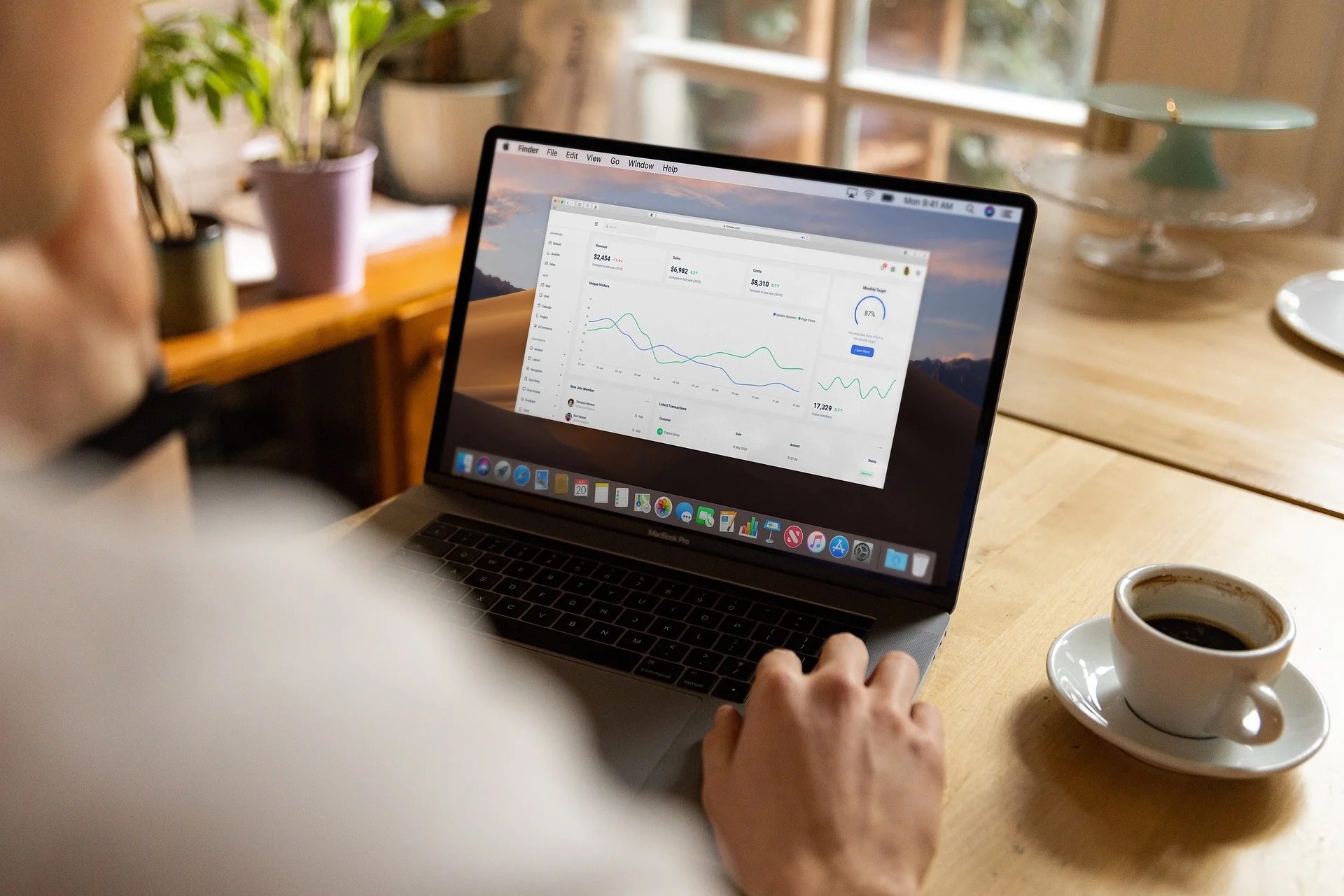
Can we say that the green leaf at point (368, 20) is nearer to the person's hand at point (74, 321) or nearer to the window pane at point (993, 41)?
the window pane at point (993, 41)

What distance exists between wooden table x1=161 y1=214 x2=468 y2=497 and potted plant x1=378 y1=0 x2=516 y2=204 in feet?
0.62

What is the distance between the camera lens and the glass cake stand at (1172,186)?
4.34 feet

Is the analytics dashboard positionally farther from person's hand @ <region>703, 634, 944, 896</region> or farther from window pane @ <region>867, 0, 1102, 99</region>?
window pane @ <region>867, 0, 1102, 99</region>

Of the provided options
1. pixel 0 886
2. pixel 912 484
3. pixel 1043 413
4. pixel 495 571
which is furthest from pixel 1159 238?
pixel 0 886

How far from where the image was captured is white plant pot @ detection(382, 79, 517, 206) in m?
2.00

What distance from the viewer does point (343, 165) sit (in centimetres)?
159

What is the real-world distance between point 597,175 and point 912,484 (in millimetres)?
343

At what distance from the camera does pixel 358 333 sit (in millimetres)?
1644

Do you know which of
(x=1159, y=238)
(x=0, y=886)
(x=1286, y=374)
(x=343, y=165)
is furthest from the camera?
(x=343, y=165)

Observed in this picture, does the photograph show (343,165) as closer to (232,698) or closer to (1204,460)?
(1204,460)

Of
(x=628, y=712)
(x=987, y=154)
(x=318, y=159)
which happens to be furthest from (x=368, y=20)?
(x=628, y=712)

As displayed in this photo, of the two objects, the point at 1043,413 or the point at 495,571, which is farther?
the point at 1043,413

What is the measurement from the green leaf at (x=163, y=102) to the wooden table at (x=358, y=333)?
11.1 inches

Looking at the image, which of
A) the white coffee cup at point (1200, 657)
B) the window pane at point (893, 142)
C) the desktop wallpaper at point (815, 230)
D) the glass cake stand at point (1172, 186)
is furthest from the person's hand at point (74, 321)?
the window pane at point (893, 142)
